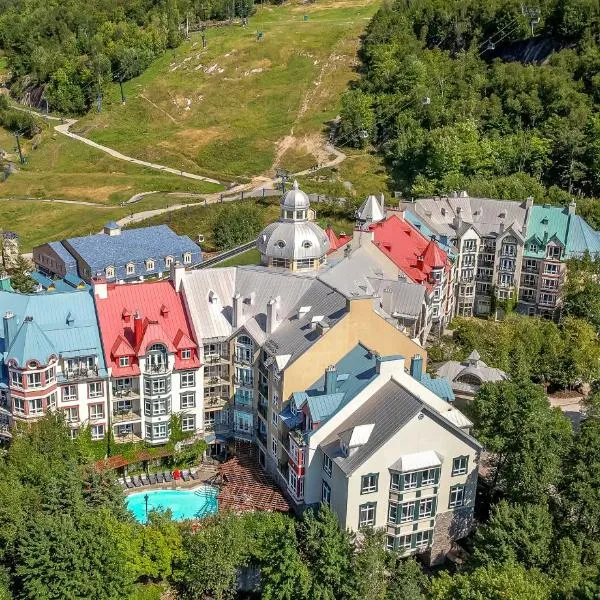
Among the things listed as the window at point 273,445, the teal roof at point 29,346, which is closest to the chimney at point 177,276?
the teal roof at point 29,346

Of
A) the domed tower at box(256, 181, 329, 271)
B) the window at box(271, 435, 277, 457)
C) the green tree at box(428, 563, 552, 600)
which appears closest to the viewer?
the green tree at box(428, 563, 552, 600)

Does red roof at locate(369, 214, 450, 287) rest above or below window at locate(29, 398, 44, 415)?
above

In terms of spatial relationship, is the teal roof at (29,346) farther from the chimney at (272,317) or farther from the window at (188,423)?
the chimney at (272,317)

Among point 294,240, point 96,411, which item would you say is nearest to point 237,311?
point 294,240

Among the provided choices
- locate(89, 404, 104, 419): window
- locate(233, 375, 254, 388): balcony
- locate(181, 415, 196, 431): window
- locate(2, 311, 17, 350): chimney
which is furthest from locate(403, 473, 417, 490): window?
locate(2, 311, 17, 350): chimney

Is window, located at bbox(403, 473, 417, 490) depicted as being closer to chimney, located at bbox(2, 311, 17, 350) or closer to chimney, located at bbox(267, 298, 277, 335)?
chimney, located at bbox(267, 298, 277, 335)

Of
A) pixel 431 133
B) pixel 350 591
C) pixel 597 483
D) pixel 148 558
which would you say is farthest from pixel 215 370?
pixel 431 133

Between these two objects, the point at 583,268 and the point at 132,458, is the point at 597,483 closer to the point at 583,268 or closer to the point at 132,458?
the point at 132,458
